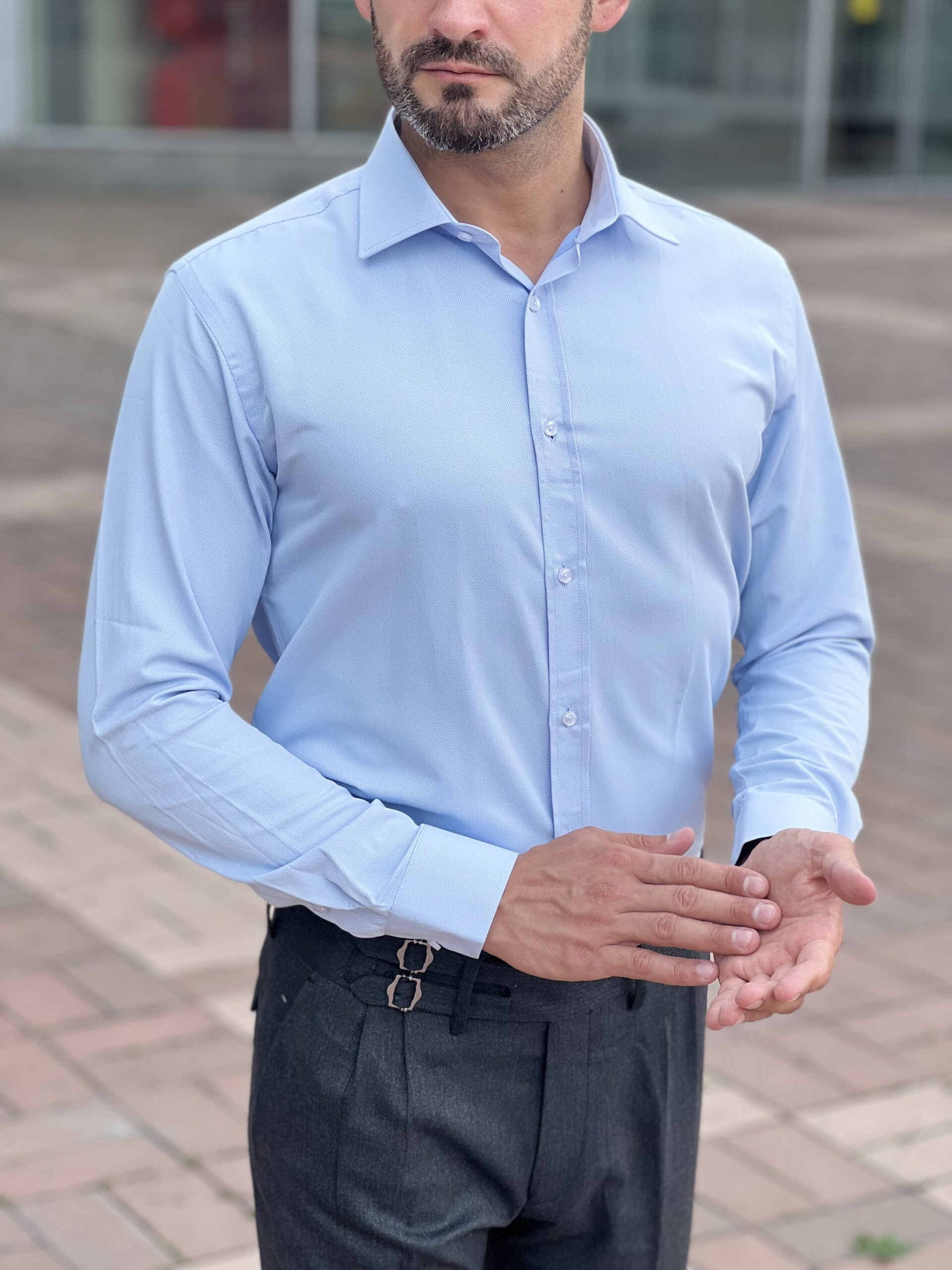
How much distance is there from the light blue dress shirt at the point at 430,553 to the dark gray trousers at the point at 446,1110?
0.10 metres

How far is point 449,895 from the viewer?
164 centimetres

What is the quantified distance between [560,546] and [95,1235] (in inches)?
73.9

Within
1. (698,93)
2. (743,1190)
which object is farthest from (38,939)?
(698,93)

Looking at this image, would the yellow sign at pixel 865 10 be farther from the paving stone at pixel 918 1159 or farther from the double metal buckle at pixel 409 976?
the double metal buckle at pixel 409 976

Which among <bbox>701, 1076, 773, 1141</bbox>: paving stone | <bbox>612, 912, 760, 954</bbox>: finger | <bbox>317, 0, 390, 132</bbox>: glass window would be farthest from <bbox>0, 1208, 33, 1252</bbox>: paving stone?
<bbox>317, 0, 390, 132</bbox>: glass window

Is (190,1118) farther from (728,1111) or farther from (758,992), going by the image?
(758,992)

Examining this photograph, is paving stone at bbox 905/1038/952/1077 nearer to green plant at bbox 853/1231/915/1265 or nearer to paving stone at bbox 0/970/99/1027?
green plant at bbox 853/1231/915/1265

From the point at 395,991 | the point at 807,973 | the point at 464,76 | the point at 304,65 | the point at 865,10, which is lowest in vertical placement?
the point at 395,991

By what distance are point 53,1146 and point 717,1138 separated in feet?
3.99

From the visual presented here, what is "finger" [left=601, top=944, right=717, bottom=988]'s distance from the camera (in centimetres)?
160

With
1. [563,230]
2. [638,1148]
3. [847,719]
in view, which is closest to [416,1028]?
[638,1148]

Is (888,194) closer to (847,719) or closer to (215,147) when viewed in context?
(215,147)

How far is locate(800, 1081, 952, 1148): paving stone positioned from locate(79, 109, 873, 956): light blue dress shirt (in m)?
1.76

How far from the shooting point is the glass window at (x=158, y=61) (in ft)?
55.4
